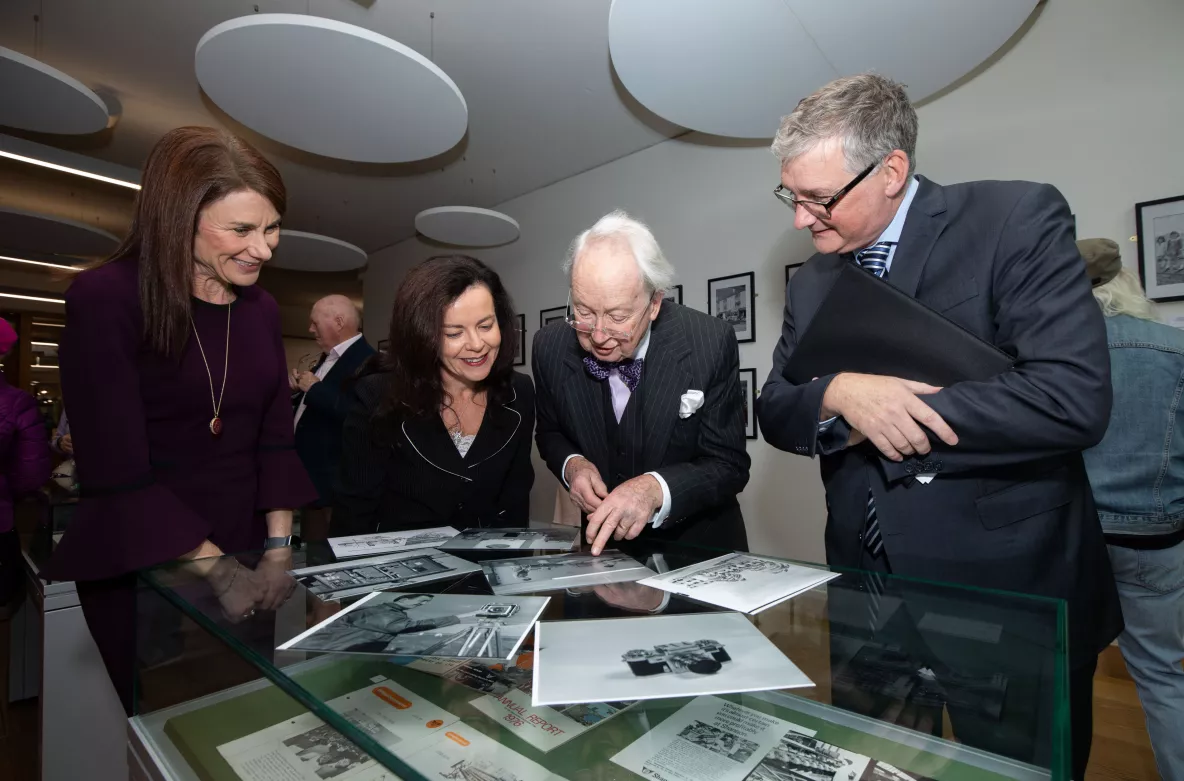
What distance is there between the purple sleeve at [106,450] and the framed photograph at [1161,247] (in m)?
4.50

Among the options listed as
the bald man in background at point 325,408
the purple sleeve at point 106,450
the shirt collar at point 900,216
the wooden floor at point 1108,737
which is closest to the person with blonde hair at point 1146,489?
the wooden floor at point 1108,737

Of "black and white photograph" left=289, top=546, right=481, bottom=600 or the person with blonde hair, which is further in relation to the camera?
the person with blonde hair

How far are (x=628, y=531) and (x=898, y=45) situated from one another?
3.07 m

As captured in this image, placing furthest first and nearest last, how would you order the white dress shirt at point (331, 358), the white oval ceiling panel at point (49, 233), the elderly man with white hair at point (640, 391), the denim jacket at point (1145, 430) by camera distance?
the white oval ceiling panel at point (49, 233)
the white dress shirt at point (331, 358)
the denim jacket at point (1145, 430)
the elderly man with white hair at point (640, 391)

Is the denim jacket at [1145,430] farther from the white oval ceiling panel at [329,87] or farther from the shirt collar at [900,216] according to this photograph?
the white oval ceiling panel at [329,87]

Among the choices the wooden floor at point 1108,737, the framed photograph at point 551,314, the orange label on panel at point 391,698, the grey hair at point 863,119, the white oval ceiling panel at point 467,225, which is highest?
the white oval ceiling panel at point 467,225

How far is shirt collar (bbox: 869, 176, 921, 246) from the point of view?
137cm

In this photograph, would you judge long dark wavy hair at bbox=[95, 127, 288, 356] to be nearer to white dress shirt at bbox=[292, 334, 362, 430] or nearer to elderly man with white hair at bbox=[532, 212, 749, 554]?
elderly man with white hair at bbox=[532, 212, 749, 554]

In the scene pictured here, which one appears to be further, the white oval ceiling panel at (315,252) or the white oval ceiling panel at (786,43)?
the white oval ceiling panel at (315,252)

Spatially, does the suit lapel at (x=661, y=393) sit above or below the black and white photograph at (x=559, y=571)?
above

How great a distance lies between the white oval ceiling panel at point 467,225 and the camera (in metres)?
5.60

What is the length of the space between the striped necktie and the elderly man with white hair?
0.44 m

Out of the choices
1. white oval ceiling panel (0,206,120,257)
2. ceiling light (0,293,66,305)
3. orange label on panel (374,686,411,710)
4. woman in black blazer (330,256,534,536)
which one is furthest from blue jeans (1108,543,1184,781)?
ceiling light (0,293,66,305)

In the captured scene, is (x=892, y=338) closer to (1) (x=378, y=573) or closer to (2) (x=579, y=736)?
(2) (x=579, y=736)
